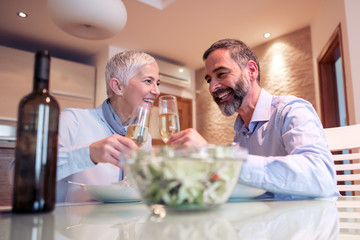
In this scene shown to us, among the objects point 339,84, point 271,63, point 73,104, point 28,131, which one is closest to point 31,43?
point 73,104

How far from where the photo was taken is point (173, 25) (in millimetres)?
4082

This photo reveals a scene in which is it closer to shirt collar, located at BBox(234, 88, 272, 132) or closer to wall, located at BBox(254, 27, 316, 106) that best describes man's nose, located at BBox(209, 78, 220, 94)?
shirt collar, located at BBox(234, 88, 272, 132)

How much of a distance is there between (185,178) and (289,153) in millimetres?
773

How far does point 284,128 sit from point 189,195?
2.82 ft

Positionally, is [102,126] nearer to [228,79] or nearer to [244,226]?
[228,79]

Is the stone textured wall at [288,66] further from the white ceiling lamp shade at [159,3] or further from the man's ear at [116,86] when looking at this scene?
the man's ear at [116,86]

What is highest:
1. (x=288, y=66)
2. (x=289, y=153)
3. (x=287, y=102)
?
(x=288, y=66)

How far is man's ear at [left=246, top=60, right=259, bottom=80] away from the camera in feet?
5.55

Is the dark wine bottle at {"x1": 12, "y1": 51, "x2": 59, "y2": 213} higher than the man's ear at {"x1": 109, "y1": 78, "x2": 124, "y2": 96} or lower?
lower

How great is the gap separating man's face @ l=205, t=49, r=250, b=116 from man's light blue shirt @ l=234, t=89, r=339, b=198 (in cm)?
21

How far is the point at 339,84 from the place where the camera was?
12.1ft

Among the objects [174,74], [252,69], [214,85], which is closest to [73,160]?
[214,85]

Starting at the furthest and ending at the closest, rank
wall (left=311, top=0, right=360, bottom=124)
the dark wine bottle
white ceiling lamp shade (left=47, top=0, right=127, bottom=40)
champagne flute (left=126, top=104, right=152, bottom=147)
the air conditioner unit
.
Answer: the air conditioner unit
wall (left=311, top=0, right=360, bottom=124)
white ceiling lamp shade (left=47, top=0, right=127, bottom=40)
champagne flute (left=126, top=104, right=152, bottom=147)
the dark wine bottle

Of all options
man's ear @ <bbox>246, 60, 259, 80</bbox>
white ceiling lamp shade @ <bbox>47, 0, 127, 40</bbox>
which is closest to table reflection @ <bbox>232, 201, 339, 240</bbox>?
man's ear @ <bbox>246, 60, 259, 80</bbox>
